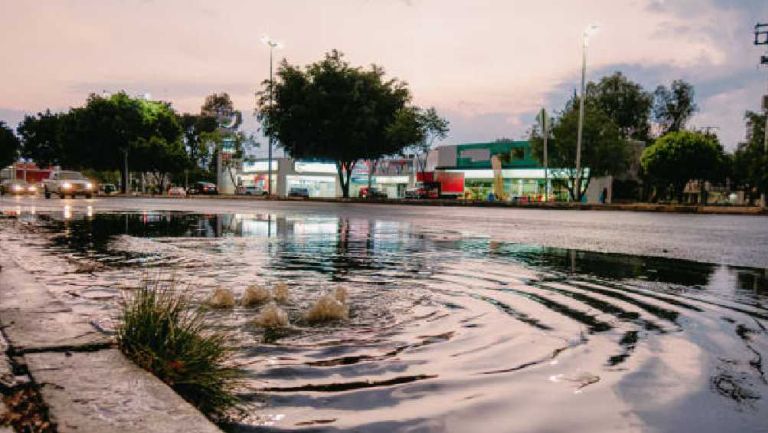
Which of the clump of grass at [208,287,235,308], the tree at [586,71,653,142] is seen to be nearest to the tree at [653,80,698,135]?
the tree at [586,71,653,142]

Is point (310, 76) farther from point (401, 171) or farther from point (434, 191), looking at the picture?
point (401, 171)

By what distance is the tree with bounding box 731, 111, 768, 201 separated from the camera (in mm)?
44031

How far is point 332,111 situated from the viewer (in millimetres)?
48688

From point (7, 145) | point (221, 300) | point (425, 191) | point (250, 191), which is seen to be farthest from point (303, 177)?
point (221, 300)

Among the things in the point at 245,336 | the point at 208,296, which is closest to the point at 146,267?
the point at 208,296

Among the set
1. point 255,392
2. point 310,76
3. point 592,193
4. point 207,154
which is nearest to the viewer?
point 255,392

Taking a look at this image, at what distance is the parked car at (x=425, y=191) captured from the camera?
5594 centimetres

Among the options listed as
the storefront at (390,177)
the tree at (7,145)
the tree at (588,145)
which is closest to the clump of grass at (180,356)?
the tree at (588,145)

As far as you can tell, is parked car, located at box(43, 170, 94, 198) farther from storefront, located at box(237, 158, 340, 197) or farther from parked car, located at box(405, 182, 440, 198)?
storefront, located at box(237, 158, 340, 197)

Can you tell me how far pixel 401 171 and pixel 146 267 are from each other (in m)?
65.8

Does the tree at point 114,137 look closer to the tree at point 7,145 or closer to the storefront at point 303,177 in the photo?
the tree at point 7,145

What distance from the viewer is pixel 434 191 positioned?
5775 centimetres

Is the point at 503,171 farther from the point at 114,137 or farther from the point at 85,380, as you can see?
the point at 85,380

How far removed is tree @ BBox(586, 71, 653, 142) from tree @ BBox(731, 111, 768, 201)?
10443 millimetres
